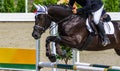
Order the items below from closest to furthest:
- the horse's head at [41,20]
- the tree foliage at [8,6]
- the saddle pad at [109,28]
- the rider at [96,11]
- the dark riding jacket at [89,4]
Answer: the horse's head at [41,20] < the dark riding jacket at [89,4] < the rider at [96,11] < the saddle pad at [109,28] < the tree foliage at [8,6]

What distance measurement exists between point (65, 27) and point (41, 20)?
0.36 metres

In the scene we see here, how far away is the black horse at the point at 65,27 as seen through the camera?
5586mm

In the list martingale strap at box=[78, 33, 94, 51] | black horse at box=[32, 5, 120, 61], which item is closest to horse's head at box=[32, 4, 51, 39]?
black horse at box=[32, 5, 120, 61]

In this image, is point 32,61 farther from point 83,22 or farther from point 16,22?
point 16,22

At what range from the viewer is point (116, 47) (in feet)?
20.5

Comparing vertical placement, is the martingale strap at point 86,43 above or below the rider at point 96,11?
below

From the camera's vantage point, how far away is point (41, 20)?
18.6 feet

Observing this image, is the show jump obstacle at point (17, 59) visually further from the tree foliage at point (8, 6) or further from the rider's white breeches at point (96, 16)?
the tree foliage at point (8, 6)

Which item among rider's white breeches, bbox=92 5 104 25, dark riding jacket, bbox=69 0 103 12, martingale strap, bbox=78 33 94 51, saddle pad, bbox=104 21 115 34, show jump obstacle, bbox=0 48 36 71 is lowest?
show jump obstacle, bbox=0 48 36 71

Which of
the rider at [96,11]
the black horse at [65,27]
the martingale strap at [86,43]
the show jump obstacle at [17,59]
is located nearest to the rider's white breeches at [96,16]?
the rider at [96,11]

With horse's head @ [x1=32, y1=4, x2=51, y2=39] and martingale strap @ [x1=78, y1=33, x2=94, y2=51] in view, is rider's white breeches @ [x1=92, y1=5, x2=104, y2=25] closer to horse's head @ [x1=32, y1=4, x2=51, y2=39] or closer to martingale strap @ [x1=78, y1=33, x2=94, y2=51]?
martingale strap @ [x1=78, y1=33, x2=94, y2=51]

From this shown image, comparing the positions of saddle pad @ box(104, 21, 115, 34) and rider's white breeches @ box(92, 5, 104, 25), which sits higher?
rider's white breeches @ box(92, 5, 104, 25)

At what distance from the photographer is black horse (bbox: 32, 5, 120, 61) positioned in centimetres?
559

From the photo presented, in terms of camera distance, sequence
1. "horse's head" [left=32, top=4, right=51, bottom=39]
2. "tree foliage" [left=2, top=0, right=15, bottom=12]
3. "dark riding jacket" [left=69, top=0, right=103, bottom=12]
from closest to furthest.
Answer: "horse's head" [left=32, top=4, right=51, bottom=39], "dark riding jacket" [left=69, top=0, right=103, bottom=12], "tree foliage" [left=2, top=0, right=15, bottom=12]
